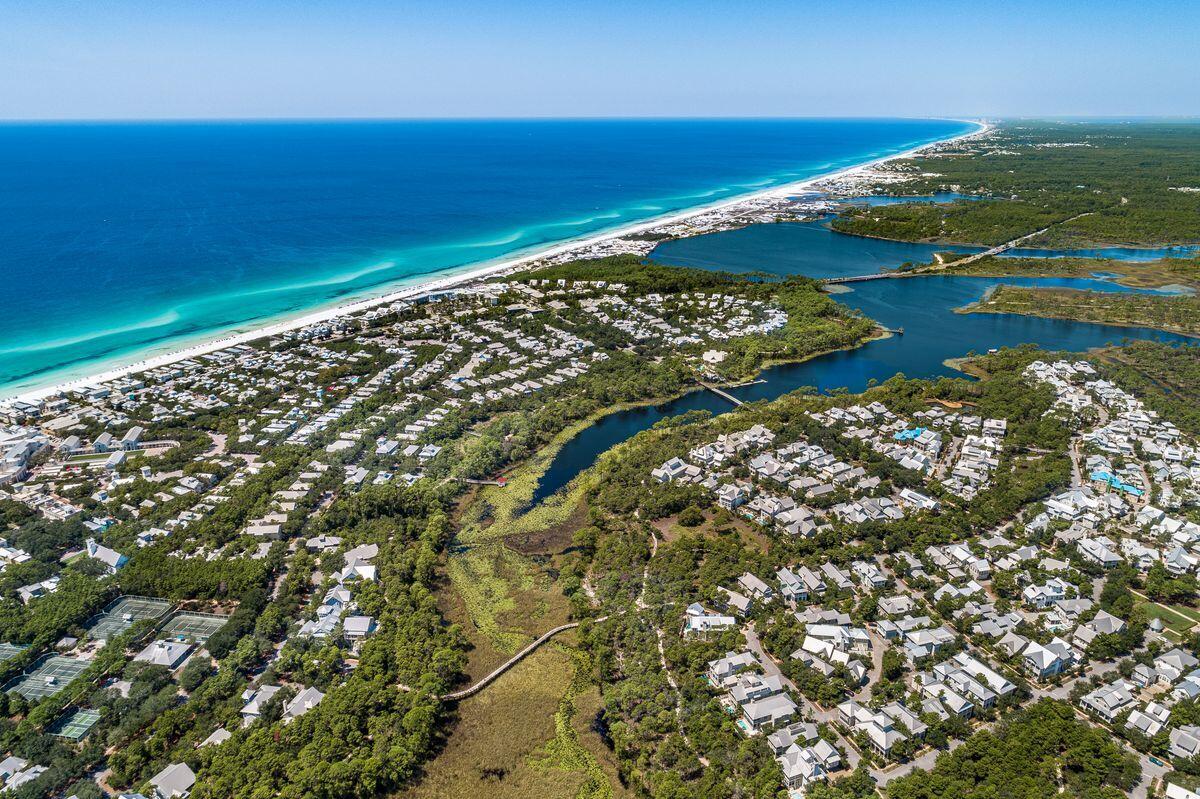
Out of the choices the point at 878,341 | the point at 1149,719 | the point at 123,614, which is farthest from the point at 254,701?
the point at 878,341

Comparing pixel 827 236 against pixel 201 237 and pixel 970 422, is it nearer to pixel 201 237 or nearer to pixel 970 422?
pixel 970 422

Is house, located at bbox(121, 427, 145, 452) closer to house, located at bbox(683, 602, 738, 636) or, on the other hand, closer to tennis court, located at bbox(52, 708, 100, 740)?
tennis court, located at bbox(52, 708, 100, 740)

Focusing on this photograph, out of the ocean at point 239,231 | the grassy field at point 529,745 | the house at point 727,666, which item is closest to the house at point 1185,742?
the house at point 727,666

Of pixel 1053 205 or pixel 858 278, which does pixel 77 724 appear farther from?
pixel 1053 205

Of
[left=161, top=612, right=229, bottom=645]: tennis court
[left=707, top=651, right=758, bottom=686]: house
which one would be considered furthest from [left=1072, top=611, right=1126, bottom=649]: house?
[left=161, top=612, right=229, bottom=645]: tennis court

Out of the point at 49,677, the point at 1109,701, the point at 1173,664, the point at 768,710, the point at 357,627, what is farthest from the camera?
the point at 357,627

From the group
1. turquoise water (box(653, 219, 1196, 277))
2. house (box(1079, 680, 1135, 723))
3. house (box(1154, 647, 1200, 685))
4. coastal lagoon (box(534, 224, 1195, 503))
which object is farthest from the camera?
turquoise water (box(653, 219, 1196, 277))

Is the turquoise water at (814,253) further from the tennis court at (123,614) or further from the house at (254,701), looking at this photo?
the house at (254,701)
